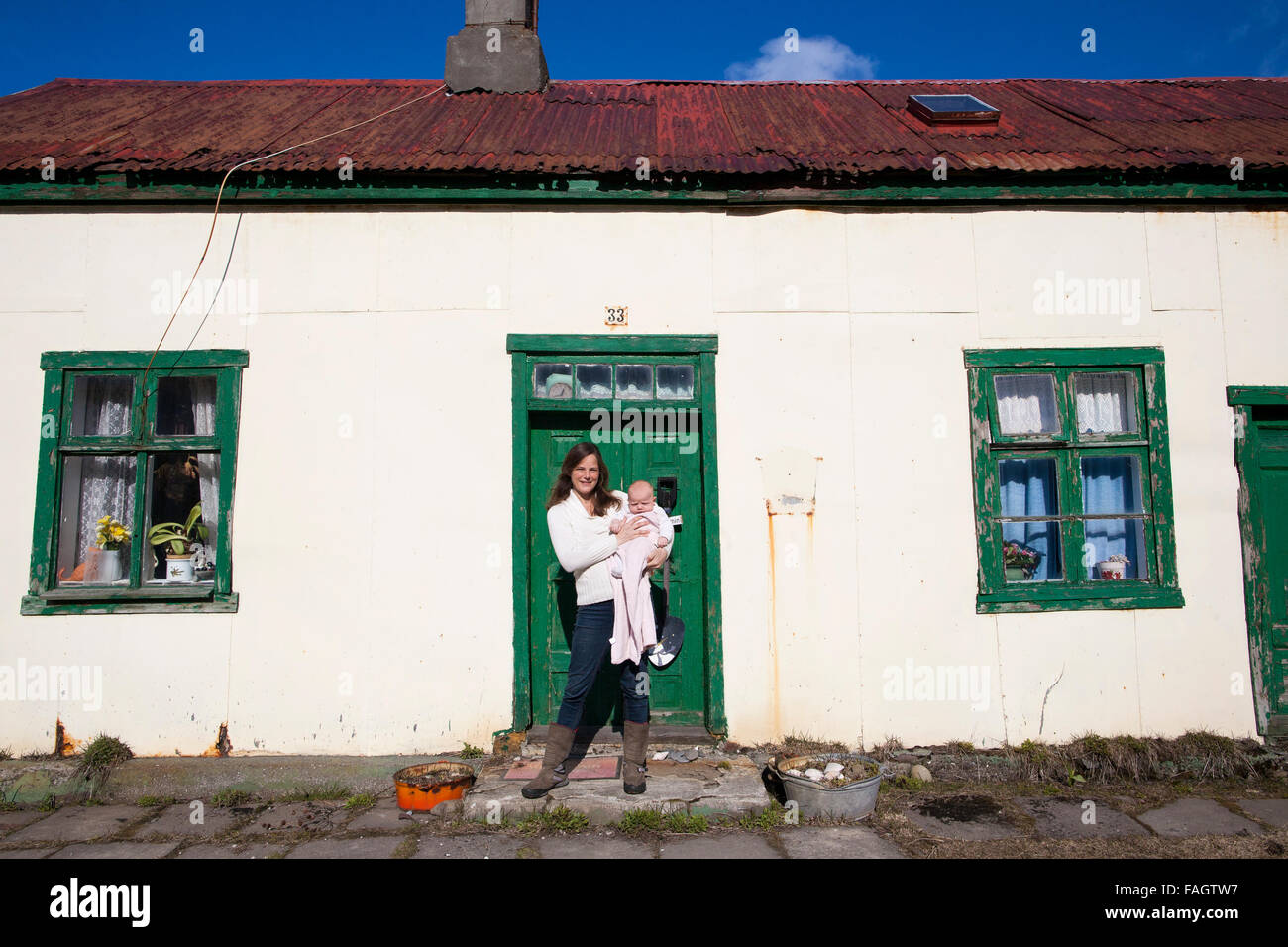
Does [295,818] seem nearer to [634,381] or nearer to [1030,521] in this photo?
[634,381]

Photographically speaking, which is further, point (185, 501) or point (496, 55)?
point (496, 55)

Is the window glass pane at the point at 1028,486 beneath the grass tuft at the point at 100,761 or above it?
above

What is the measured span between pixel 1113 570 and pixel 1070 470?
761 mm

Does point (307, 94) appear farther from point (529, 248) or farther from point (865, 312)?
point (865, 312)

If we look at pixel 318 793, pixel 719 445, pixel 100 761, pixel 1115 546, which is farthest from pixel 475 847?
pixel 1115 546

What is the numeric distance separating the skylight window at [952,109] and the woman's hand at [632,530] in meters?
4.50

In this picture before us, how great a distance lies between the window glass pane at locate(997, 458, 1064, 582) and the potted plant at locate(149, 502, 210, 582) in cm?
561

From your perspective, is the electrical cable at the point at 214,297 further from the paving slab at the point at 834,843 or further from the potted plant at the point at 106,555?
the paving slab at the point at 834,843

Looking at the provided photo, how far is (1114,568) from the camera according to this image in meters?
5.50

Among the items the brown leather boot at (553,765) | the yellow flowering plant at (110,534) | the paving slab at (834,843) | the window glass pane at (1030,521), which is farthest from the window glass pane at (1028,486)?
the yellow flowering plant at (110,534)

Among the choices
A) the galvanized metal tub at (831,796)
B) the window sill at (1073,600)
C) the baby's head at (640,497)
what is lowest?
the galvanized metal tub at (831,796)

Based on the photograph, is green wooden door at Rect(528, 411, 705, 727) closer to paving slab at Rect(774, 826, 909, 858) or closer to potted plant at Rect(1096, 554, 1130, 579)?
paving slab at Rect(774, 826, 909, 858)

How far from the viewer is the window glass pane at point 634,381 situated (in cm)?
544
